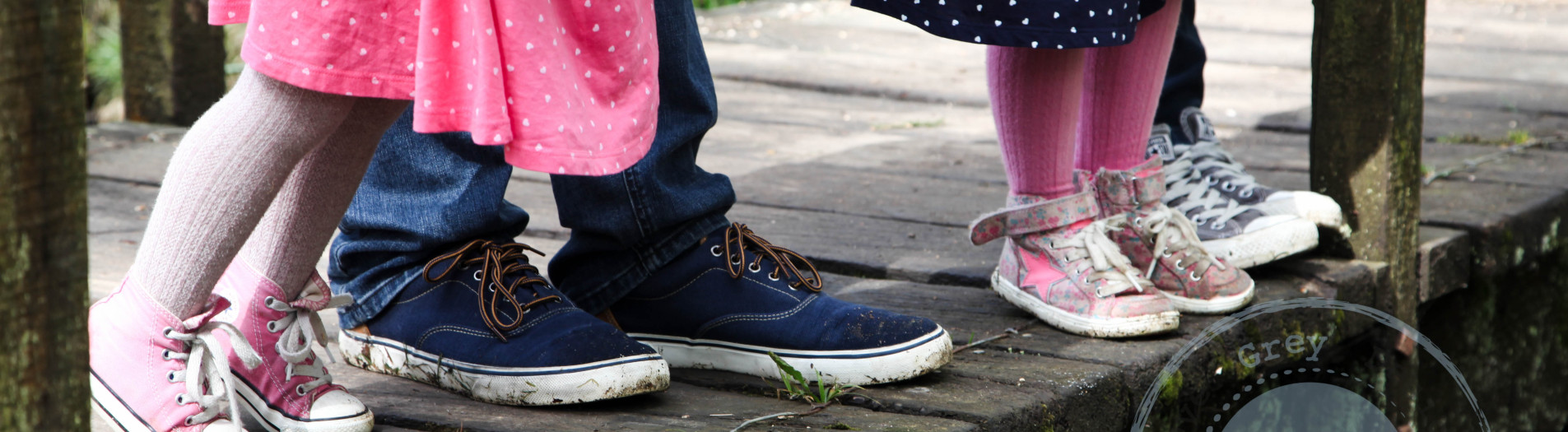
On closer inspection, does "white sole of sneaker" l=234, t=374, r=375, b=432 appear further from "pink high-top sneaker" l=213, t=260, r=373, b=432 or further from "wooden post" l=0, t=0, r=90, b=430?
"wooden post" l=0, t=0, r=90, b=430

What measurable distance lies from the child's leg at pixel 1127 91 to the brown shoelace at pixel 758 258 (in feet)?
1.44

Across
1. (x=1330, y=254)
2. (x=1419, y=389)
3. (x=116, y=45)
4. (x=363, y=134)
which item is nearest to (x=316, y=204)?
(x=363, y=134)

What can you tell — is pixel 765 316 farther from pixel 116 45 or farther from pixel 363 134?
pixel 116 45

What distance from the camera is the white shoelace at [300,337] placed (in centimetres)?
115

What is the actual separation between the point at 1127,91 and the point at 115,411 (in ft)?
3.70

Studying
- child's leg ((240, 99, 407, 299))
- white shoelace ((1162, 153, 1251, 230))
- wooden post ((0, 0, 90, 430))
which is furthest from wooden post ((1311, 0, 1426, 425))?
wooden post ((0, 0, 90, 430))

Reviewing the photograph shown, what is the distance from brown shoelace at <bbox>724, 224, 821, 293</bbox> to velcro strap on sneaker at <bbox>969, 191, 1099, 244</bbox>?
267 mm

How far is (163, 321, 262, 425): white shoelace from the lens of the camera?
1.07 meters

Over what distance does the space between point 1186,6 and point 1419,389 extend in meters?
0.70

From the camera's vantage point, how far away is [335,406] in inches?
44.8

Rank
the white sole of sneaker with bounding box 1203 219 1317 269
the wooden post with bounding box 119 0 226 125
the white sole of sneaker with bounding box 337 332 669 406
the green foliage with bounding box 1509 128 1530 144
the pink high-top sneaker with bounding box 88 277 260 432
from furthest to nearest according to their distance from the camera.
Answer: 1. the wooden post with bounding box 119 0 226 125
2. the green foliage with bounding box 1509 128 1530 144
3. the white sole of sneaker with bounding box 1203 219 1317 269
4. the white sole of sneaker with bounding box 337 332 669 406
5. the pink high-top sneaker with bounding box 88 277 260 432

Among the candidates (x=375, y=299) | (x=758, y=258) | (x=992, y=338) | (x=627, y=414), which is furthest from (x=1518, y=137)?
(x=375, y=299)

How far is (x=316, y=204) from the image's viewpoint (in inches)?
44.8

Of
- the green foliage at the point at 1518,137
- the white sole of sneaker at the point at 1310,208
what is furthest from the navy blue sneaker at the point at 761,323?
the green foliage at the point at 1518,137
